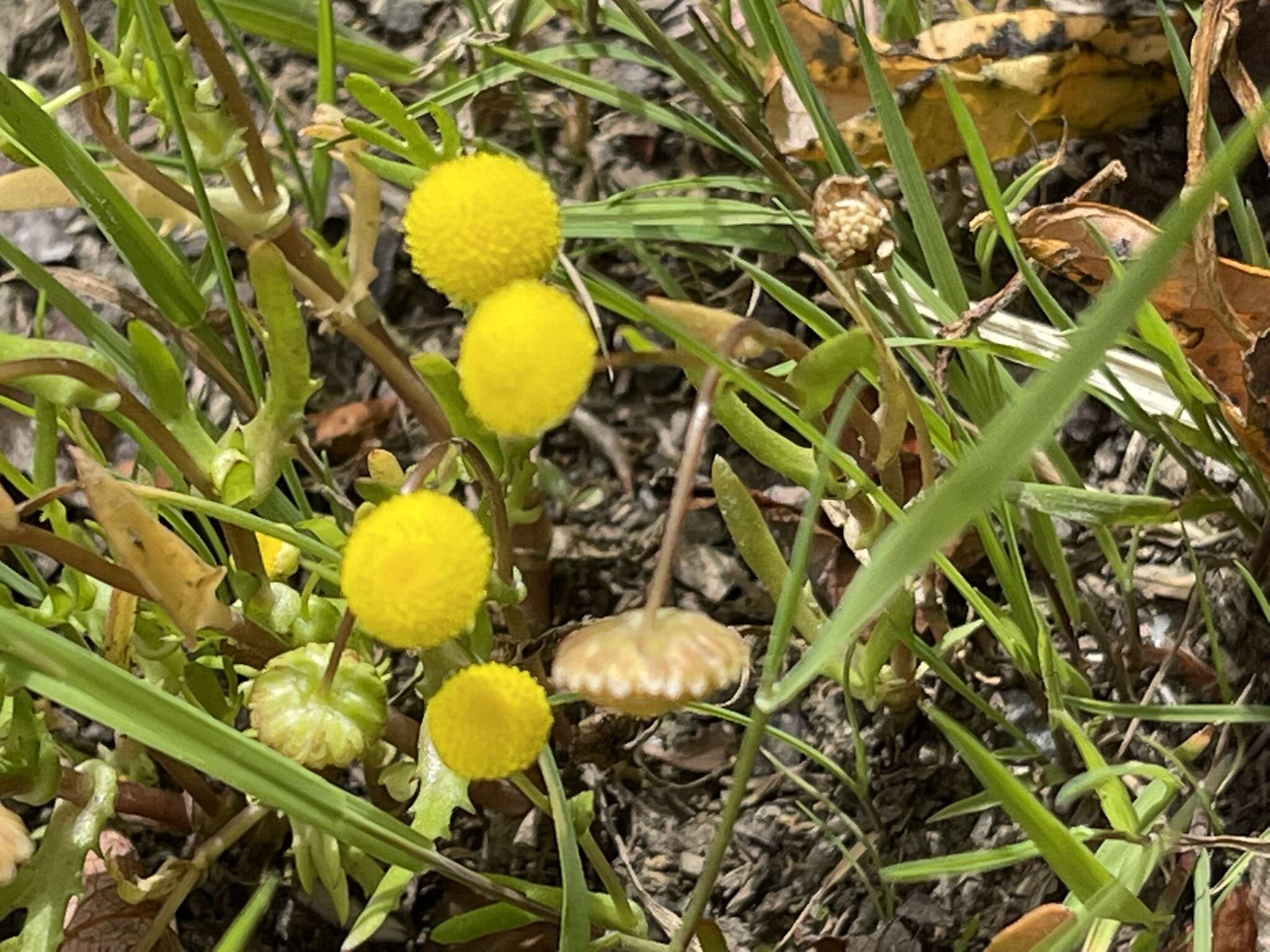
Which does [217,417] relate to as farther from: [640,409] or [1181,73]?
[1181,73]

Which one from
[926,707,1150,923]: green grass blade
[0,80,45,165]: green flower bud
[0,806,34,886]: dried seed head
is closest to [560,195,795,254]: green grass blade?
[0,80,45,165]: green flower bud

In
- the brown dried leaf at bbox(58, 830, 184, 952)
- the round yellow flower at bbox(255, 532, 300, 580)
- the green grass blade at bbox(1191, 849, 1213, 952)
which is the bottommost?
the brown dried leaf at bbox(58, 830, 184, 952)

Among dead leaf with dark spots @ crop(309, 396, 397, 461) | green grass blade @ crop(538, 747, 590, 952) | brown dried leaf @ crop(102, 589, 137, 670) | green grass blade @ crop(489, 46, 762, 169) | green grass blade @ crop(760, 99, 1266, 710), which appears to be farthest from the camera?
dead leaf with dark spots @ crop(309, 396, 397, 461)

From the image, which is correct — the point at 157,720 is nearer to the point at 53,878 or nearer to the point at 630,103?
the point at 53,878

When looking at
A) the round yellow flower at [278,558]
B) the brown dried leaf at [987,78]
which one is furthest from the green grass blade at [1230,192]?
the round yellow flower at [278,558]

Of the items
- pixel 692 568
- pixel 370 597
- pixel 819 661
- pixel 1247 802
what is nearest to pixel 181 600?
pixel 370 597

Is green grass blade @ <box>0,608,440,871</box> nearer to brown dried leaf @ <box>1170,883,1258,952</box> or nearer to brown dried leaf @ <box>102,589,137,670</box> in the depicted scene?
brown dried leaf @ <box>102,589,137,670</box>
